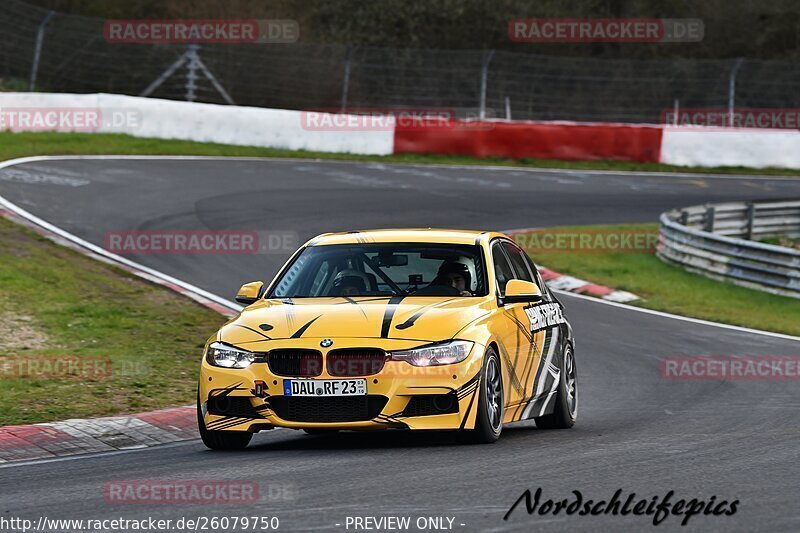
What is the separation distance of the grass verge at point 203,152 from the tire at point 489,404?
786 inches

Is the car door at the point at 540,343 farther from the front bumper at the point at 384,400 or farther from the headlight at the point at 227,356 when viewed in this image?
the headlight at the point at 227,356

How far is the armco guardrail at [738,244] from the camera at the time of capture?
2038cm

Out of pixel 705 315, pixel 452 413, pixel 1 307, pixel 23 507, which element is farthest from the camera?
pixel 705 315

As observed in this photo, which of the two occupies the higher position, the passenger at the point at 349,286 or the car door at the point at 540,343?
the passenger at the point at 349,286

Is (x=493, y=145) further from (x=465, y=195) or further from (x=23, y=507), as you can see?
(x=23, y=507)

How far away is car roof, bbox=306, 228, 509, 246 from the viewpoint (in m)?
9.62

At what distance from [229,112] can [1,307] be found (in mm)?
17890

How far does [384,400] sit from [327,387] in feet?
1.12

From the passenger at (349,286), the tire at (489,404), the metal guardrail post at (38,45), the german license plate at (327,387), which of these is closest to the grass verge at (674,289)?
the passenger at (349,286)

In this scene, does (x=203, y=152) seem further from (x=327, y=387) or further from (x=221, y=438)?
(x=327, y=387)

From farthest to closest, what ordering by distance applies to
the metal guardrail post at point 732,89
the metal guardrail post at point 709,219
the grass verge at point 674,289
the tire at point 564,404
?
the metal guardrail post at point 732,89, the metal guardrail post at point 709,219, the grass verge at point 674,289, the tire at point 564,404

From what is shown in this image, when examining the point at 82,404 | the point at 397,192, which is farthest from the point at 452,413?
the point at 397,192

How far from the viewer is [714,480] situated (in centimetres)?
690

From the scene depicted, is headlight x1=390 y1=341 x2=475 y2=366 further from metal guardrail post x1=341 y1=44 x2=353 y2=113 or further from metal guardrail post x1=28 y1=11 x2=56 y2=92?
metal guardrail post x1=28 y1=11 x2=56 y2=92
